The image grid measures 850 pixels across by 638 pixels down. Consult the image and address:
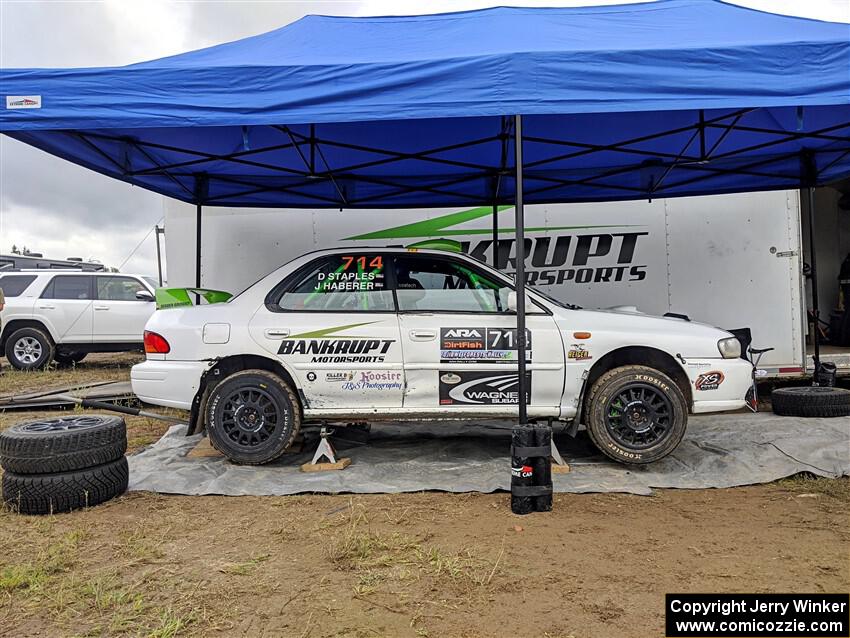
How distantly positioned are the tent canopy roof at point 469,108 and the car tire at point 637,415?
1891 millimetres

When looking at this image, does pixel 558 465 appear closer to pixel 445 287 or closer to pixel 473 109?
pixel 445 287

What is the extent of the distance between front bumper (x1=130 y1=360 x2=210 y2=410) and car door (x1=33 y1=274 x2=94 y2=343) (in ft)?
21.8

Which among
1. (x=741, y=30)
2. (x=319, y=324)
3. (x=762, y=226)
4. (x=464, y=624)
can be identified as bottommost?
(x=464, y=624)

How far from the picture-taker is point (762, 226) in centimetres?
636

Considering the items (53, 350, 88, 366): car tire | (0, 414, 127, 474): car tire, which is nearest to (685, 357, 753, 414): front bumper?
(0, 414, 127, 474): car tire

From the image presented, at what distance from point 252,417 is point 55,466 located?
1306 millimetres

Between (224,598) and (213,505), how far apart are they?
1.38m

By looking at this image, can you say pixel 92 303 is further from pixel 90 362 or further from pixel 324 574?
pixel 324 574

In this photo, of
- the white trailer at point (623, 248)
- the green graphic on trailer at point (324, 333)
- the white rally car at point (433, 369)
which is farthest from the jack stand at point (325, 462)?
the white trailer at point (623, 248)

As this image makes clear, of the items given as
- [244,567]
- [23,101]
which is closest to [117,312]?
[23,101]

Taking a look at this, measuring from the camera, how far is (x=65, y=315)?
33.1 ft

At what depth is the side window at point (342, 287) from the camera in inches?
181

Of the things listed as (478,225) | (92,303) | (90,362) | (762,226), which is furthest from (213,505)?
(90,362)

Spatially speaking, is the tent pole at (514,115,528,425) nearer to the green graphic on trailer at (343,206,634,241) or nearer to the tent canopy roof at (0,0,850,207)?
the tent canopy roof at (0,0,850,207)
